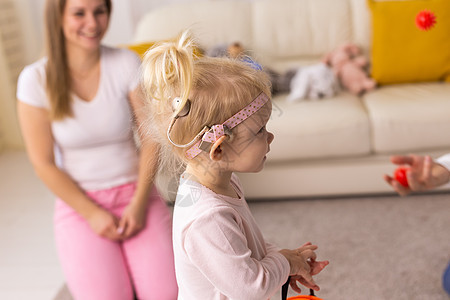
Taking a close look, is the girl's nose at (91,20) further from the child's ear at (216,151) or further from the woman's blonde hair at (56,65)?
the child's ear at (216,151)

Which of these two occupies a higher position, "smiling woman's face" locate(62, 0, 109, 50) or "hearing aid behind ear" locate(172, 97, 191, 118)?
"smiling woman's face" locate(62, 0, 109, 50)

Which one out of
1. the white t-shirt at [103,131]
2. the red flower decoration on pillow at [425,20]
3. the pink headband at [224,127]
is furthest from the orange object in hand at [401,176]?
the red flower decoration on pillow at [425,20]

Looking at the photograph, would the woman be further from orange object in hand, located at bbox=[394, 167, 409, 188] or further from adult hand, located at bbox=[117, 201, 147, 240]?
orange object in hand, located at bbox=[394, 167, 409, 188]

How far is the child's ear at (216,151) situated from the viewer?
0.90m

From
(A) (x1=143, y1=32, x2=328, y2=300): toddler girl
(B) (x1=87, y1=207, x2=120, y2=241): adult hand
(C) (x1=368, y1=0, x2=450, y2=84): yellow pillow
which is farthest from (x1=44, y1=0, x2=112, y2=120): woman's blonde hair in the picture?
(C) (x1=368, y1=0, x2=450, y2=84): yellow pillow

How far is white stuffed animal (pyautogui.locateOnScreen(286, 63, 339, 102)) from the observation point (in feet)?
8.02

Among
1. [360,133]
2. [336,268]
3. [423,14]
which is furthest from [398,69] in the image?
[336,268]

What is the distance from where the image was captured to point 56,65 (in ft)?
5.18

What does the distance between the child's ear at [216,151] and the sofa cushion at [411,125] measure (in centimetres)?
139

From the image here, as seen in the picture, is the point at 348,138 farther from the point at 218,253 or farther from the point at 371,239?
the point at 218,253

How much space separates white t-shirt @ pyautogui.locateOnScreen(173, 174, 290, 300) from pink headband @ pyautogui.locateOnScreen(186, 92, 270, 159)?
83 millimetres

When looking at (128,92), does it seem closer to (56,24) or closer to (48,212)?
(56,24)

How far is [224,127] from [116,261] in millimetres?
779

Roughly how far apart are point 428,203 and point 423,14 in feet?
2.76
